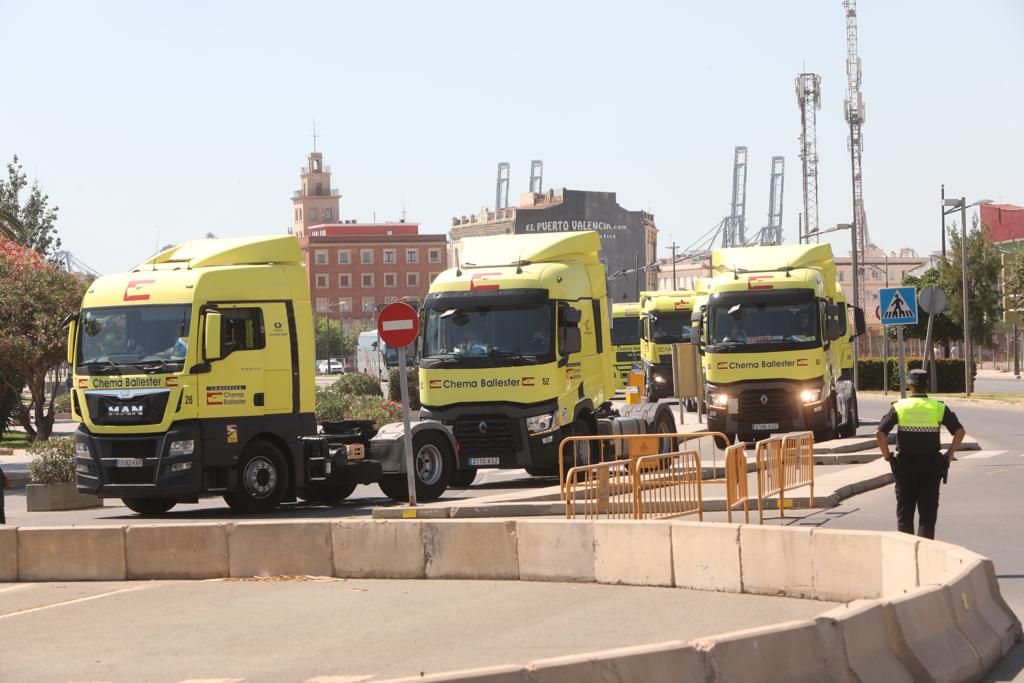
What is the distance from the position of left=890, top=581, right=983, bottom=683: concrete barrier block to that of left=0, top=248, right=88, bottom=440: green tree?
34.0 metres

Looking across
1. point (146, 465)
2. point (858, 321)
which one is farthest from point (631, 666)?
point (858, 321)

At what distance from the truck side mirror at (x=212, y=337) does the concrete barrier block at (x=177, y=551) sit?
517cm

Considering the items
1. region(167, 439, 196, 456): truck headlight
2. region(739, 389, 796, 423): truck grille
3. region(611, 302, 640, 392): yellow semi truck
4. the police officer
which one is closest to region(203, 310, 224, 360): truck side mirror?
region(167, 439, 196, 456): truck headlight

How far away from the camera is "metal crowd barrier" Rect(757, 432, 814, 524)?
18.6 metres

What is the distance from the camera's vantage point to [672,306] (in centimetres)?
5591

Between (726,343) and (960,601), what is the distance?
2115 cm

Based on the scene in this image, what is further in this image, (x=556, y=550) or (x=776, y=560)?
(x=556, y=550)

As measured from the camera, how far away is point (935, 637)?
8.92 meters

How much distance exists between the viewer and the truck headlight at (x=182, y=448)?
69.6 ft

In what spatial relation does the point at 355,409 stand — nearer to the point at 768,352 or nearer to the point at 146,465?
the point at 768,352

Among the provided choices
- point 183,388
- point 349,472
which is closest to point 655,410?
point 349,472

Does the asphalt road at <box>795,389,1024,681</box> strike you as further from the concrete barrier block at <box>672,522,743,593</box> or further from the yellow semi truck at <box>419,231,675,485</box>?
the yellow semi truck at <box>419,231,675,485</box>

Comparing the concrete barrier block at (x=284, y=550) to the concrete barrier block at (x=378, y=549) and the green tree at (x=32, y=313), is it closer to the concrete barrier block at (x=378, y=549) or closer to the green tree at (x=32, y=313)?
the concrete barrier block at (x=378, y=549)

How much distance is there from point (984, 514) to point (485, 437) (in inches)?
326
